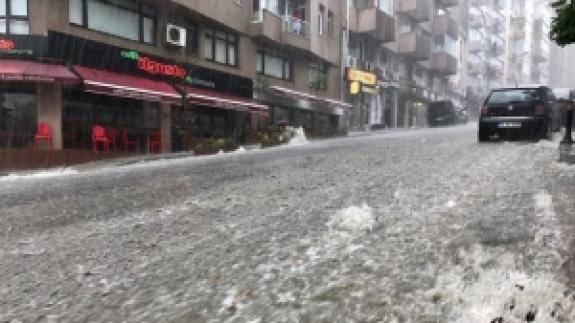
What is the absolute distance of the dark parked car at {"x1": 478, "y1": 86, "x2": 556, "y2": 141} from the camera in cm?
1409

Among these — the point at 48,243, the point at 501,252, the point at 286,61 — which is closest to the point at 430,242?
the point at 501,252

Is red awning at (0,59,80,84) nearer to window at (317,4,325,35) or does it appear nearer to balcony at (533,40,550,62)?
window at (317,4,325,35)

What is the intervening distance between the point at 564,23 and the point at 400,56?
41907 millimetres

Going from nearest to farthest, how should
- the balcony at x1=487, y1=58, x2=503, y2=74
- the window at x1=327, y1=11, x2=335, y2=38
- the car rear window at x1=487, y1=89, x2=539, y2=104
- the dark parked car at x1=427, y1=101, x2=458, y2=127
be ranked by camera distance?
the car rear window at x1=487, y1=89, x2=539, y2=104
the window at x1=327, y1=11, x2=335, y2=38
the dark parked car at x1=427, y1=101, x2=458, y2=127
the balcony at x1=487, y1=58, x2=503, y2=74

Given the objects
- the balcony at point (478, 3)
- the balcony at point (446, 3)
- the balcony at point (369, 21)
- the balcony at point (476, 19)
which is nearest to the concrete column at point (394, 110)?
the balcony at point (369, 21)

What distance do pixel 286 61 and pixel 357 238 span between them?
26.2 m

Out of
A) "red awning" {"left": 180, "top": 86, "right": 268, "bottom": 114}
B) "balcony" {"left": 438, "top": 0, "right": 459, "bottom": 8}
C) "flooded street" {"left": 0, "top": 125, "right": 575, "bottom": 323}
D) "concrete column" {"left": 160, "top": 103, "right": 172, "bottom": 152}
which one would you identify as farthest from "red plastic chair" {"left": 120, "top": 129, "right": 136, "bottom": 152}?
"balcony" {"left": 438, "top": 0, "right": 459, "bottom": 8}

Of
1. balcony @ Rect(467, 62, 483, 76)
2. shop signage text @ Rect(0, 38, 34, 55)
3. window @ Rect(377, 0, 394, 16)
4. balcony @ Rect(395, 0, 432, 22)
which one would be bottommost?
shop signage text @ Rect(0, 38, 34, 55)

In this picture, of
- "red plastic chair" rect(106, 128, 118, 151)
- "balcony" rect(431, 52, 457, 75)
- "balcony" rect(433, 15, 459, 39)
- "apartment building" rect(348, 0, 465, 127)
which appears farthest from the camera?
"balcony" rect(431, 52, 457, 75)

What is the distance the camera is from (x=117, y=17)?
19.3 meters

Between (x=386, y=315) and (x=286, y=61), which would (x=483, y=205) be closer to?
(x=386, y=315)

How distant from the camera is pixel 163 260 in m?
4.69

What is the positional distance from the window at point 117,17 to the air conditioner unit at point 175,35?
660 mm

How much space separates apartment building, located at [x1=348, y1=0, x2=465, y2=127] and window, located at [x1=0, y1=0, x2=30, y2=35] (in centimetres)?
2389
